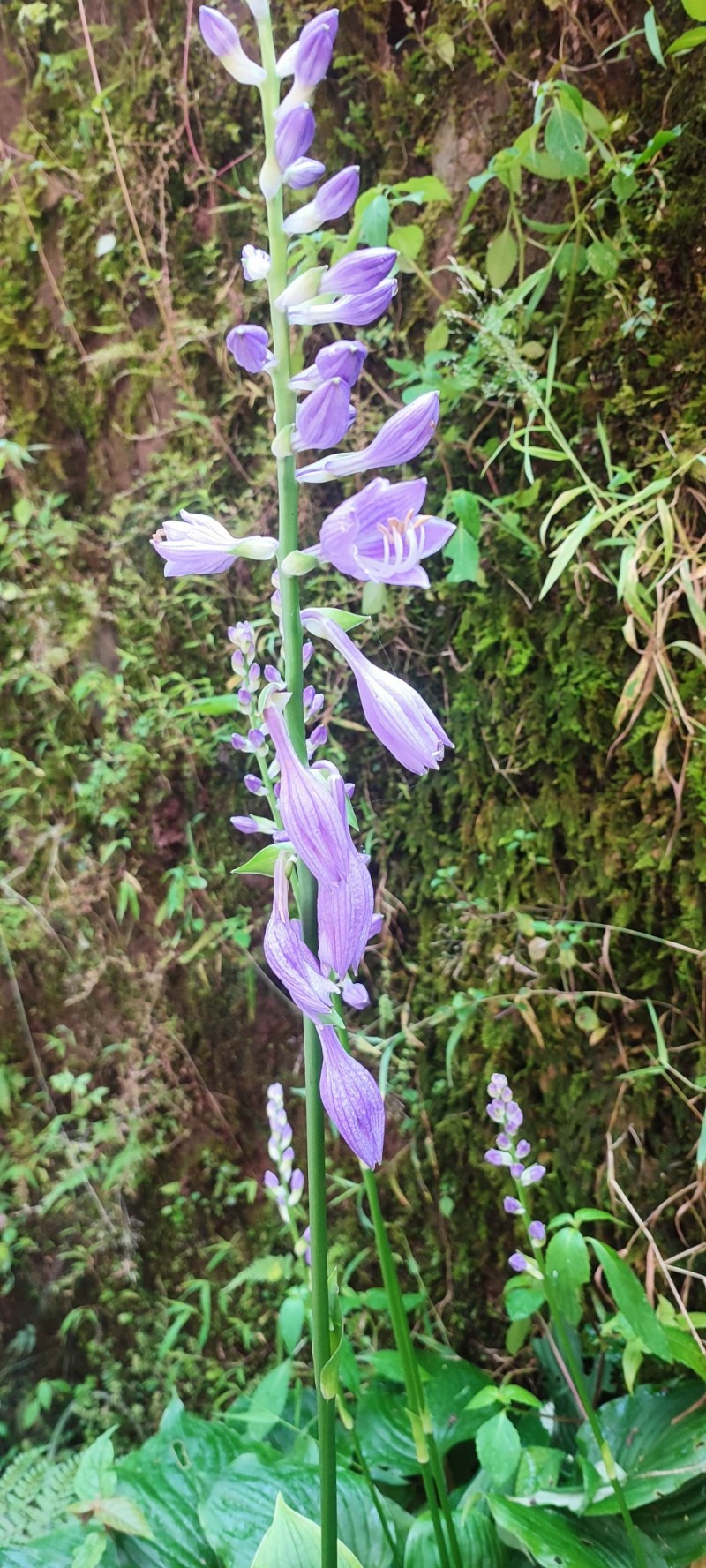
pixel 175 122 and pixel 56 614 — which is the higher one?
pixel 175 122

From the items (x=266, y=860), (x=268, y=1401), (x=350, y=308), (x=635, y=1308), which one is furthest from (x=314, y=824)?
(x=268, y=1401)

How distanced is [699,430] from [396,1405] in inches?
65.1

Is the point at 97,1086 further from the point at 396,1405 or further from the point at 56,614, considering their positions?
the point at 56,614

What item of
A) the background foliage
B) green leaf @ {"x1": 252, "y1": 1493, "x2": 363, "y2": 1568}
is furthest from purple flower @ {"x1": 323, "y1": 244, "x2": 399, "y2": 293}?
green leaf @ {"x1": 252, "y1": 1493, "x2": 363, "y2": 1568}

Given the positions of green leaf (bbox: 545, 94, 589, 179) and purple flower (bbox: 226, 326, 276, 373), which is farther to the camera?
green leaf (bbox: 545, 94, 589, 179)

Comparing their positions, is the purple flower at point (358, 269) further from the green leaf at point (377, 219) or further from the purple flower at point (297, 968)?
the green leaf at point (377, 219)

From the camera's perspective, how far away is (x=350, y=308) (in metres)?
0.72

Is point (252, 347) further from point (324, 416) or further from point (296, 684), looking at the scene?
point (296, 684)

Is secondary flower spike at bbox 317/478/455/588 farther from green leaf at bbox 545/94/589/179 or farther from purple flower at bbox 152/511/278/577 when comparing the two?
green leaf at bbox 545/94/589/179

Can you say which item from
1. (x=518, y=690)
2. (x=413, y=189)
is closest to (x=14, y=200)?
(x=413, y=189)

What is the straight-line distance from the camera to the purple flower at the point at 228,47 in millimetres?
699

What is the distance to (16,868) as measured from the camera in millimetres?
1940

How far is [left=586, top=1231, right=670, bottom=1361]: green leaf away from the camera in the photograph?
0.98m

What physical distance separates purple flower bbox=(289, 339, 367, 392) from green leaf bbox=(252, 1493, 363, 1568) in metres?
1.14
